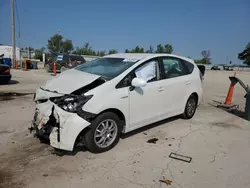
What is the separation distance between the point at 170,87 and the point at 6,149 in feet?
11.1

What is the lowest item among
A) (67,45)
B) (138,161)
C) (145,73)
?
(138,161)

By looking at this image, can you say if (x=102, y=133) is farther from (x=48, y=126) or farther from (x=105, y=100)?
(x=48, y=126)

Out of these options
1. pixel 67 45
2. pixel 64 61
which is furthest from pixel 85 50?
pixel 64 61

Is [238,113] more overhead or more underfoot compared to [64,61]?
more underfoot

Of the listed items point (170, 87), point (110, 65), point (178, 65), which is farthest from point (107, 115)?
point (178, 65)

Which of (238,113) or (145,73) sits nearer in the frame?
(145,73)

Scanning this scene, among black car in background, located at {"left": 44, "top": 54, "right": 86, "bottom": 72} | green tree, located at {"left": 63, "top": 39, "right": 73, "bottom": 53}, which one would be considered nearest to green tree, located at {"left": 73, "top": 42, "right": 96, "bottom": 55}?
green tree, located at {"left": 63, "top": 39, "right": 73, "bottom": 53}

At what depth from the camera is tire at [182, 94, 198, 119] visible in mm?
5443

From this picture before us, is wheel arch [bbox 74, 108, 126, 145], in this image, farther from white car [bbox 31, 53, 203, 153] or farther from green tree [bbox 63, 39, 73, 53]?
green tree [bbox 63, 39, 73, 53]

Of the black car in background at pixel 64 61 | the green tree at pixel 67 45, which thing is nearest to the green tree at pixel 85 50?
the green tree at pixel 67 45

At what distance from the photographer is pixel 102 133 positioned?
3504mm

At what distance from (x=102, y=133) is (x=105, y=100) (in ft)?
1.87

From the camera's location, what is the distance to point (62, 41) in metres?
72.4

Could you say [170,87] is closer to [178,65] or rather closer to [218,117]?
[178,65]
